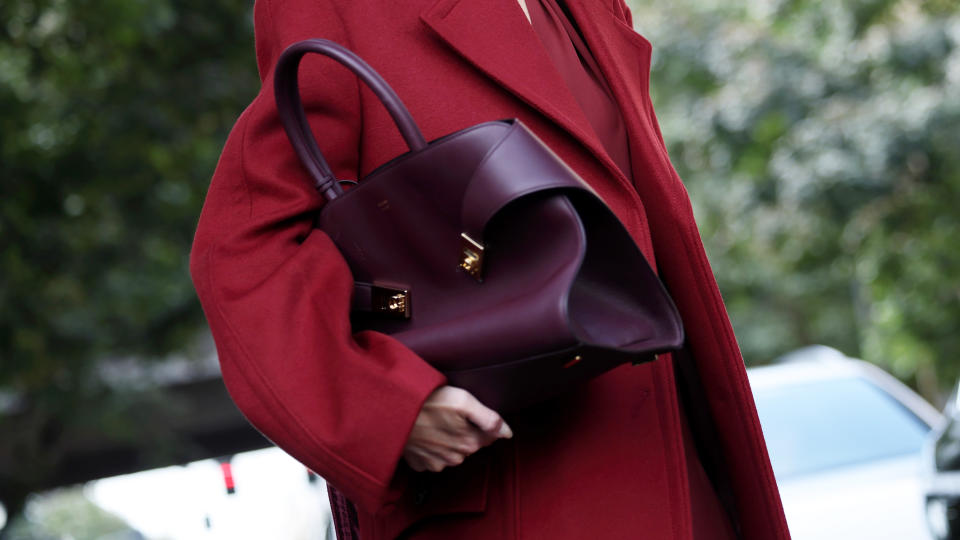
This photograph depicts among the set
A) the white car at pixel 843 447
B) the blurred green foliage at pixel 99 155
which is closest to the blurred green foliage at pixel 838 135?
the white car at pixel 843 447

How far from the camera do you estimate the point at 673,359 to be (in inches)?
58.0

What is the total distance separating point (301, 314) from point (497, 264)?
23 cm

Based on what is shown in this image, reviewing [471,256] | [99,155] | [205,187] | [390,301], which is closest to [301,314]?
[390,301]

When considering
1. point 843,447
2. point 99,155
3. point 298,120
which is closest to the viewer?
point 298,120

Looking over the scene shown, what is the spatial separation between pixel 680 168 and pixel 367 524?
45.1 ft

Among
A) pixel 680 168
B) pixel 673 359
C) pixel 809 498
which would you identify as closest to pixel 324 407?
pixel 673 359

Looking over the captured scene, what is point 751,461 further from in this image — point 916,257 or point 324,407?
point 916,257

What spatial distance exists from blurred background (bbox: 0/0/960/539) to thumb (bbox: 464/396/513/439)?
8.96 feet

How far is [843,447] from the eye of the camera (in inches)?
208

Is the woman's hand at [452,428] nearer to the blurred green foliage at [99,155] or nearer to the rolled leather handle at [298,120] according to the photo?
the rolled leather handle at [298,120]

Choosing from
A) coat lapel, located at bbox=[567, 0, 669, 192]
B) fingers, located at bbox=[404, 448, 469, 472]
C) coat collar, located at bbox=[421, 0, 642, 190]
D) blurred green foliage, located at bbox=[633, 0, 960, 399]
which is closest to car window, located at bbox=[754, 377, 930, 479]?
coat lapel, located at bbox=[567, 0, 669, 192]

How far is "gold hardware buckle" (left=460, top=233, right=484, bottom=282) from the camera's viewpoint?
116 cm

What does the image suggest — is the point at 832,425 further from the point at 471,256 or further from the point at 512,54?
the point at 471,256

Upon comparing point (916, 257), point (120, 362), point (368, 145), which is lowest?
point (368, 145)
